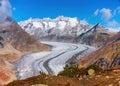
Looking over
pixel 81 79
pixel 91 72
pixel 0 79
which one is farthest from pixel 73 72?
pixel 0 79

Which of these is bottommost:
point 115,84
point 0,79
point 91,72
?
point 115,84

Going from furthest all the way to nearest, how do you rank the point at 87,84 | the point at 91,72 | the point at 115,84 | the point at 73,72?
the point at 73,72
the point at 91,72
the point at 87,84
the point at 115,84

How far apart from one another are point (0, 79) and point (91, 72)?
162 m

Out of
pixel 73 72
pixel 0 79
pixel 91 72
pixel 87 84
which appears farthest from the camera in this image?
pixel 0 79

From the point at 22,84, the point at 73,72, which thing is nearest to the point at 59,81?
the point at 22,84

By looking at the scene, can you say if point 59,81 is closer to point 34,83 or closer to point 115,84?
point 34,83

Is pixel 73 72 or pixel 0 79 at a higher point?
pixel 0 79

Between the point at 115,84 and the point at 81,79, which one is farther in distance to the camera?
the point at 81,79

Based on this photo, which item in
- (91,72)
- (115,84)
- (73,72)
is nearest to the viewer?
(115,84)

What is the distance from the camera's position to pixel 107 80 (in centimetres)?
3209

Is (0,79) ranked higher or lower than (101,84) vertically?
higher

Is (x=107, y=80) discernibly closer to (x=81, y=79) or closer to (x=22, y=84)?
(x=81, y=79)

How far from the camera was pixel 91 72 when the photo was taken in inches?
→ 1426

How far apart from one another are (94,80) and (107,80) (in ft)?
4.45
